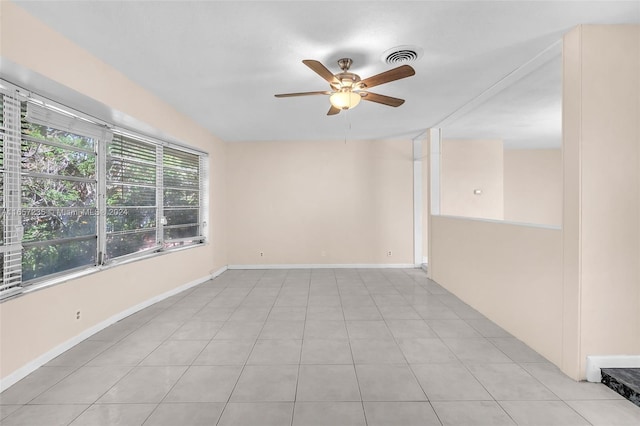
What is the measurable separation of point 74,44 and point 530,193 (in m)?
8.53

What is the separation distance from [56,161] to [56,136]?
0.23 meters

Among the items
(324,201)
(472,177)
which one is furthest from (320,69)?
(472,177)

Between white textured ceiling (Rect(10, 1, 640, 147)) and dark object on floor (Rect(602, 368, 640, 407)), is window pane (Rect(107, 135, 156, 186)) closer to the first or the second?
white textured ceiling (Rect(10, 1, 640, 147))

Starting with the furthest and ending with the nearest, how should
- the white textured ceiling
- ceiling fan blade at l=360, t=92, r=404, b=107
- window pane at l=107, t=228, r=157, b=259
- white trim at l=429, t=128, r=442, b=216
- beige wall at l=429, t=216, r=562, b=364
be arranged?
white trim at l=429, t=128, r=442, b=216, window pane at l=107, t=228, r=157, b=259, ceiling fan blade at l=360, t=92, r=404, b=107, beige wall at l=429, t=216, r=562, b=364, the white textured ceiling

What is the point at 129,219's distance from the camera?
12.0ft

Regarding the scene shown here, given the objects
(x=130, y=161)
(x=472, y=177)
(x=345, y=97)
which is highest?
(x=345, y=97)

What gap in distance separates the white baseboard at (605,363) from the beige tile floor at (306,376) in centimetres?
9

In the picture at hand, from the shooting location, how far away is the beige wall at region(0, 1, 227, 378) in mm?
2079

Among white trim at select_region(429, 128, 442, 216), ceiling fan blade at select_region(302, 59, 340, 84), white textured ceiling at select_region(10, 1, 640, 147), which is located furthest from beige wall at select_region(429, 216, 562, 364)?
ceiling fan blade at select_region(302, 59, 340, 84)

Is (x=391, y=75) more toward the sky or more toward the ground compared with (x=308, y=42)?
more toward the ground

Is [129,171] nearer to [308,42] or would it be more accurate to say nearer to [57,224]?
[57,224]

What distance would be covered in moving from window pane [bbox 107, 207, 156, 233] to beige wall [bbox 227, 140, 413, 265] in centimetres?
218

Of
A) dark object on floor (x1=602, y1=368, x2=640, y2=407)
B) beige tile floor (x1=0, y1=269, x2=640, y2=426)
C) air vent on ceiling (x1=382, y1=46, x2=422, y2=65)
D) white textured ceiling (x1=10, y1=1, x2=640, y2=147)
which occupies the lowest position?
beige tile floor (x1=0, y1=269, x2=640, y2=426)

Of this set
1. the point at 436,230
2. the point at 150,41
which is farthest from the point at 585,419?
the point at 150,41
